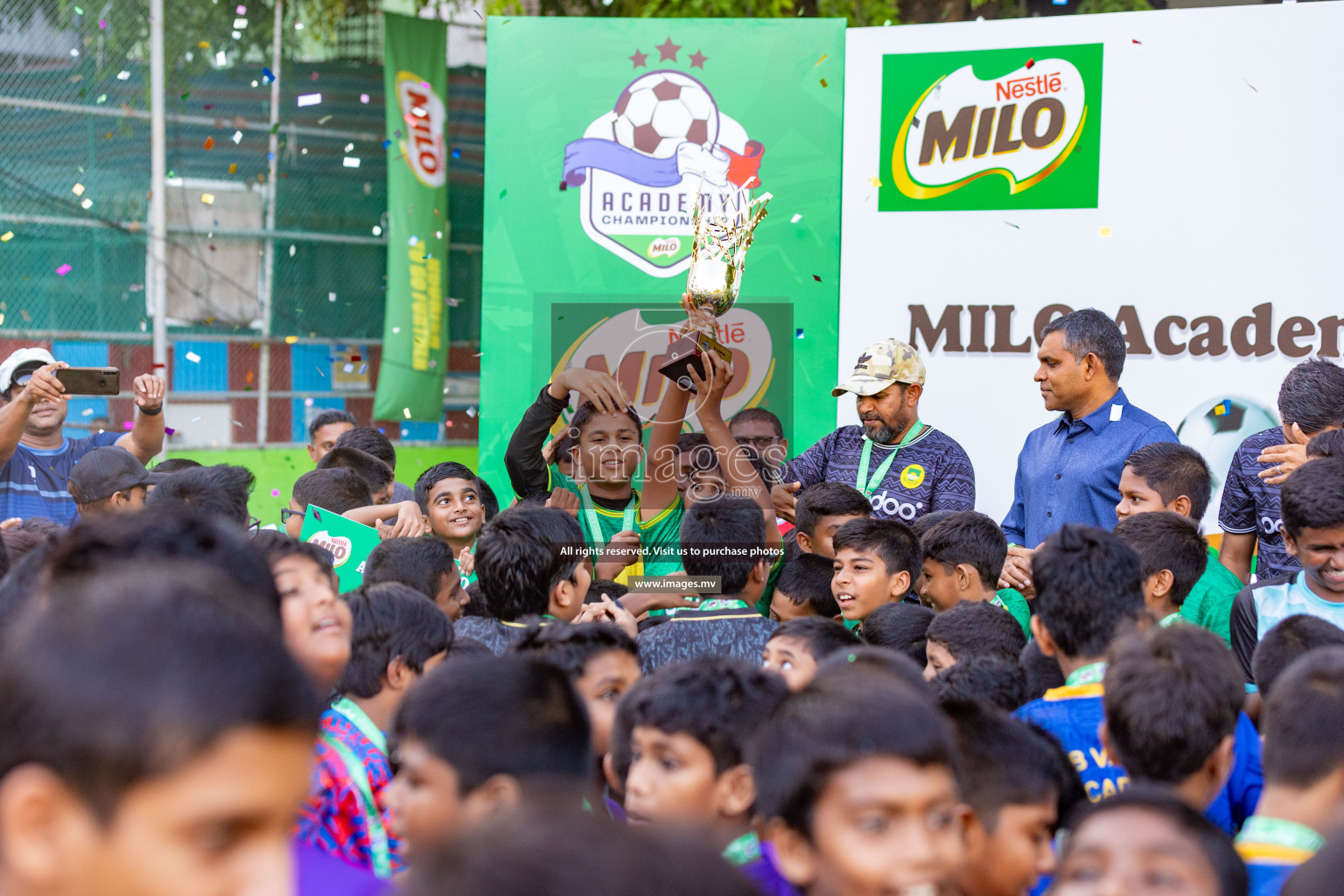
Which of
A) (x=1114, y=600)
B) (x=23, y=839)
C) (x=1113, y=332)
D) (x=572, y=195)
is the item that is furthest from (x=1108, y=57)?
(x=23, y=839)

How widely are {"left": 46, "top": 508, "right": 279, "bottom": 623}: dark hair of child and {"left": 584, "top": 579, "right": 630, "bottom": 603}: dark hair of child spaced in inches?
96.8

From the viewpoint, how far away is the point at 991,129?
603 centimetres

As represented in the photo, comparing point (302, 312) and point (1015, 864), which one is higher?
point (302, 312)

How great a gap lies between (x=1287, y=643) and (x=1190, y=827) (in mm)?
1061

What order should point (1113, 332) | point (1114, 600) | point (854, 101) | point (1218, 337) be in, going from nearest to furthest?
point (1114, 600)
point (1113, 332)
point (1218, 337)
point (854, 101)

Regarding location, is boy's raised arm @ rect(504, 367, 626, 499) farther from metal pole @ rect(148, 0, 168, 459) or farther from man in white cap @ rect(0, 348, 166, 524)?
metal pole @ rect(148, 0, 168, 459)

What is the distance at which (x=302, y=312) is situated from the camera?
8758 millimetres

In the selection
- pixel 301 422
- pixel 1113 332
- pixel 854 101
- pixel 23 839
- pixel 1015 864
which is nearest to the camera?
pixel 23 839

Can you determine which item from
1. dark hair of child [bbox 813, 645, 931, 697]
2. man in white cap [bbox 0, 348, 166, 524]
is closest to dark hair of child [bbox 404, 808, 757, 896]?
dark hair of child [bbox 813, 645, 931, 697]

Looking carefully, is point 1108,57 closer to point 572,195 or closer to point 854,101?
point 854,101

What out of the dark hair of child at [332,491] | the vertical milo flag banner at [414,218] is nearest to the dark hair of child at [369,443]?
the dark hair of child at [332,491]

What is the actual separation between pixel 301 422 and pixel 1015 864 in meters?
7.49

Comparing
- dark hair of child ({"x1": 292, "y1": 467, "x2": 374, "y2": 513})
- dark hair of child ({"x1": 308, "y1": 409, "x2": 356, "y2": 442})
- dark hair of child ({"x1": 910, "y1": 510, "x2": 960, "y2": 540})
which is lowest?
dark hair of child ({"x1": 910, "y1": 510, "x2": 960, "y2": 540})

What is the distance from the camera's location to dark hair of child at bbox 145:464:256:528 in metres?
3.36
